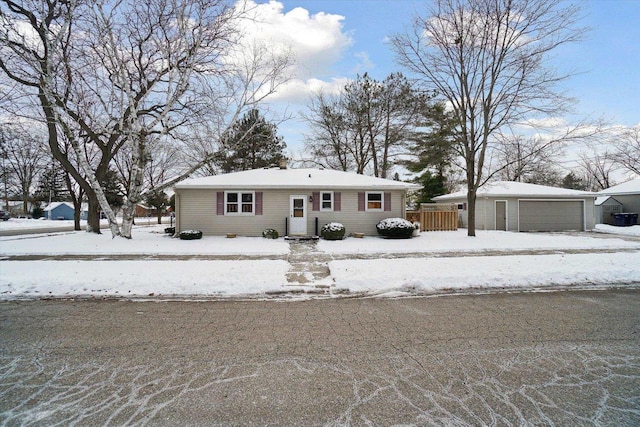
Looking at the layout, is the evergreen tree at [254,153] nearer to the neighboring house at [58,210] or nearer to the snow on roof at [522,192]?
the snow on roof at [522,192]

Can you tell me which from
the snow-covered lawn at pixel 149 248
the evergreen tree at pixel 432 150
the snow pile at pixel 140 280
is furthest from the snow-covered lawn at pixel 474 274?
the evergreen tree at pixel 432 150

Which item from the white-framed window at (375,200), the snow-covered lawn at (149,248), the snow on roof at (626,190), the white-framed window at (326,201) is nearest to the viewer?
the snow-covered lawn at (149,248)

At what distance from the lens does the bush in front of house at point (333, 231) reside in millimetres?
15000

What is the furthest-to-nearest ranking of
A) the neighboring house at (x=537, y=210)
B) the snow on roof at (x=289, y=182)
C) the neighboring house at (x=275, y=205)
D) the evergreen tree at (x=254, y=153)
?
the evergreen tree at (x=254, y=153)
the neighboring house at (x=537, y=210)
the neighboring house at (x=275, y=205)
the snow on roof at (x=289, y=182)

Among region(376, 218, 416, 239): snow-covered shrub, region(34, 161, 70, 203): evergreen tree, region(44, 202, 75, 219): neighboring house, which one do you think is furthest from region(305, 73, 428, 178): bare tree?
region(44, 202, 75, 219): neighboring house

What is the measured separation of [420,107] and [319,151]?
9.39 metres

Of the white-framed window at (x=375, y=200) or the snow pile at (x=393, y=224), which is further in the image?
the white-framed window at (x=375, y=200)

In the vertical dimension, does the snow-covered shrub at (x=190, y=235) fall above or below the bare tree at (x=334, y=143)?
below

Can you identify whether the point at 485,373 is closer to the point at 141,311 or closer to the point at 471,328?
the point at 471,328

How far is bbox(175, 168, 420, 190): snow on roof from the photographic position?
632 inches

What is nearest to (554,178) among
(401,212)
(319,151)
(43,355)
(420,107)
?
(420,107)

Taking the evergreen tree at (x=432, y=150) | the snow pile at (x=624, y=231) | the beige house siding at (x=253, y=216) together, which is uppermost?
the evergreen tree at (x=432, y=150)

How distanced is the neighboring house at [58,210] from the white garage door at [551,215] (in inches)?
2350

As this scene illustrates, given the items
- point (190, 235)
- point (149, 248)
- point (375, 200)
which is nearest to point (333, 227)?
point (375, 200)
